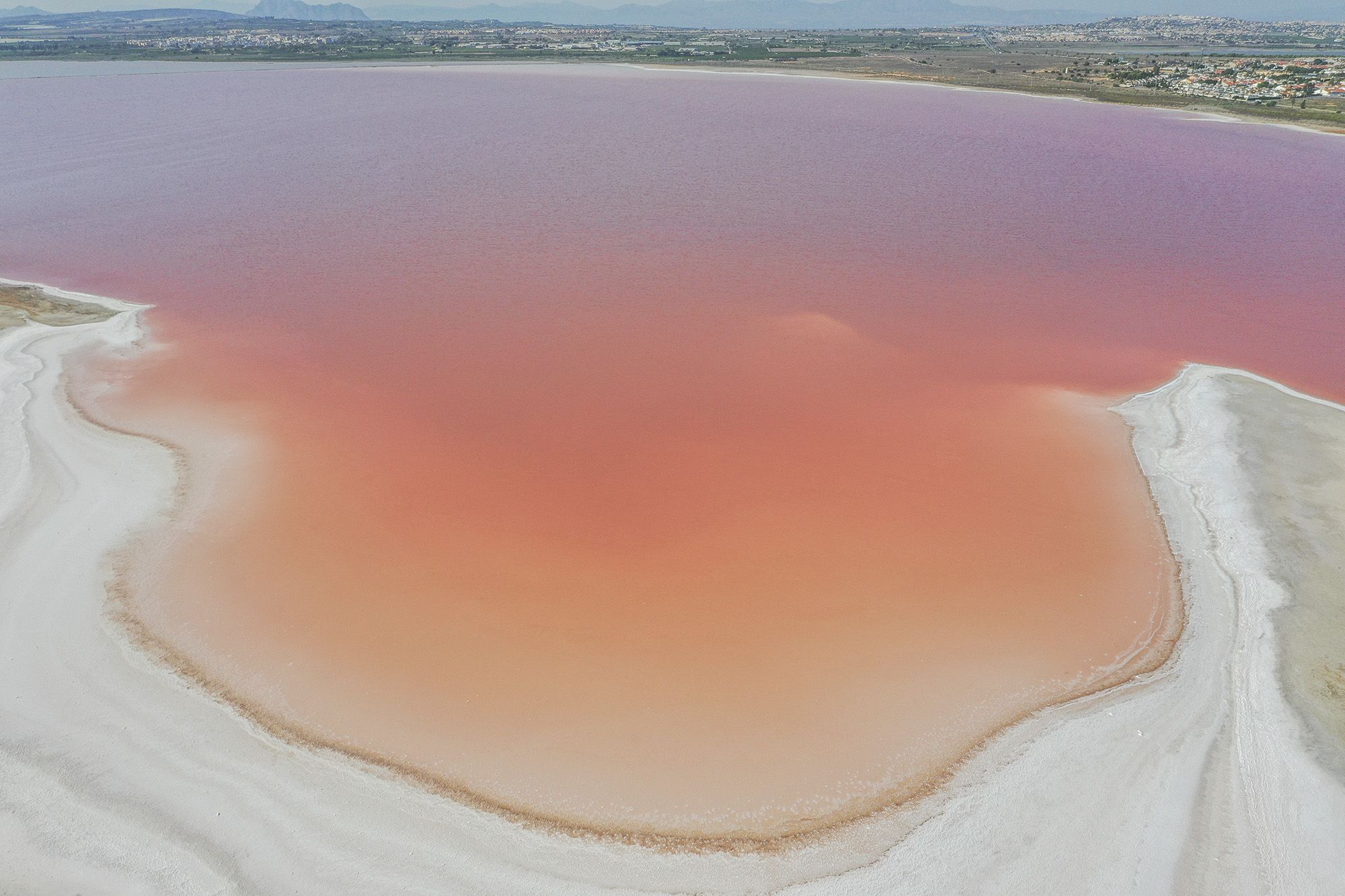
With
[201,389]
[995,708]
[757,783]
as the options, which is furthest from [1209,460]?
[201,389]

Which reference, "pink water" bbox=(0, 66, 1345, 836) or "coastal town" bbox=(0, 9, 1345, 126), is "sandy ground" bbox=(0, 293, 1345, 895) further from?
"coastal town" bbox=(0, 9, 1345, 126)

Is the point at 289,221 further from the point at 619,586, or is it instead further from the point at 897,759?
the point at 897,759

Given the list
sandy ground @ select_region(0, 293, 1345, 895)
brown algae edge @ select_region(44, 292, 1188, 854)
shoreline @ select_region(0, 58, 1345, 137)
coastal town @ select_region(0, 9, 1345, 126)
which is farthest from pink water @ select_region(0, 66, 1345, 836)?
coastal town @ select_region(0, 9, 1345, 126)

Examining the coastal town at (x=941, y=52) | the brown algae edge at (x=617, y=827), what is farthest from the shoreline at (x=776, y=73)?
the brown algae edge at (x=617, y=827)

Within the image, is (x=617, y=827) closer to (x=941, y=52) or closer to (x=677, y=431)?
(x=677, y=431)

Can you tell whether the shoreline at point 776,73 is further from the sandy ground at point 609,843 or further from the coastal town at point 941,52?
the sandy ground at point 609,843

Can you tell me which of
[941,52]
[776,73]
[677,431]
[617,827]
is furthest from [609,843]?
[941,52]
